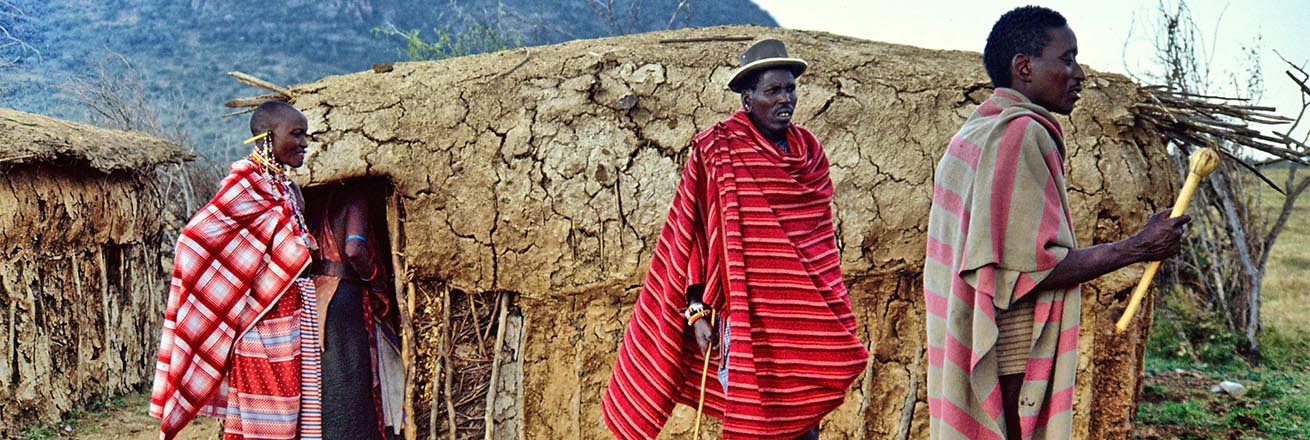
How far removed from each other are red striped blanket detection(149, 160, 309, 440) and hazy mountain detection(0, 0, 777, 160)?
942 inches

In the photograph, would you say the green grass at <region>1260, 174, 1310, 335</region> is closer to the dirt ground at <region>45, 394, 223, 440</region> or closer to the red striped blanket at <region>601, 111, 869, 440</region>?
the red striped blanket at <region>601, 111, 869, 440</region>

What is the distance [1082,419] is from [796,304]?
1.94m

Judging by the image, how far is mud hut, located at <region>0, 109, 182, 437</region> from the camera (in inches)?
279

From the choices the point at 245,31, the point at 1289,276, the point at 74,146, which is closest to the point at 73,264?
the point at 74,146

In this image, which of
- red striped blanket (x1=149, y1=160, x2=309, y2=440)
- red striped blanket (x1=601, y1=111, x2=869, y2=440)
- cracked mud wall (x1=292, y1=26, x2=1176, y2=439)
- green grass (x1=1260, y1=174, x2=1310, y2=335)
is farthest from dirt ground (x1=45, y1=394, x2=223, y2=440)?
green grass (x1=1260, y1=174, x2=1310, y2=335)

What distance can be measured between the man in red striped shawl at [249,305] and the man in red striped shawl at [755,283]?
4.82ft

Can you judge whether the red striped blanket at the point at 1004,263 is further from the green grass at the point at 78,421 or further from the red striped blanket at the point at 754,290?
the green grass at the point at 78,421

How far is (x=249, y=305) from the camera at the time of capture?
160 inches

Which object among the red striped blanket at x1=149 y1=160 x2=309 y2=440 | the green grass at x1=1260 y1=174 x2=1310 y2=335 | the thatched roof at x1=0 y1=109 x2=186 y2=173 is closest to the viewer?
the red striped blanket at x1=149 y1=160 x2=309 y2=440

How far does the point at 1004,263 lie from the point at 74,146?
6.92 metres

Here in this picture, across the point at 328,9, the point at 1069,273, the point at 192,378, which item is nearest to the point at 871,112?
the point at 1069,273

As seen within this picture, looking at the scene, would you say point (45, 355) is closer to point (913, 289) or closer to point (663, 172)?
point (663, 172)

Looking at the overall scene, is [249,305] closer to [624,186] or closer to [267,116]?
[267,116]

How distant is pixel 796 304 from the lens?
11.3ft
